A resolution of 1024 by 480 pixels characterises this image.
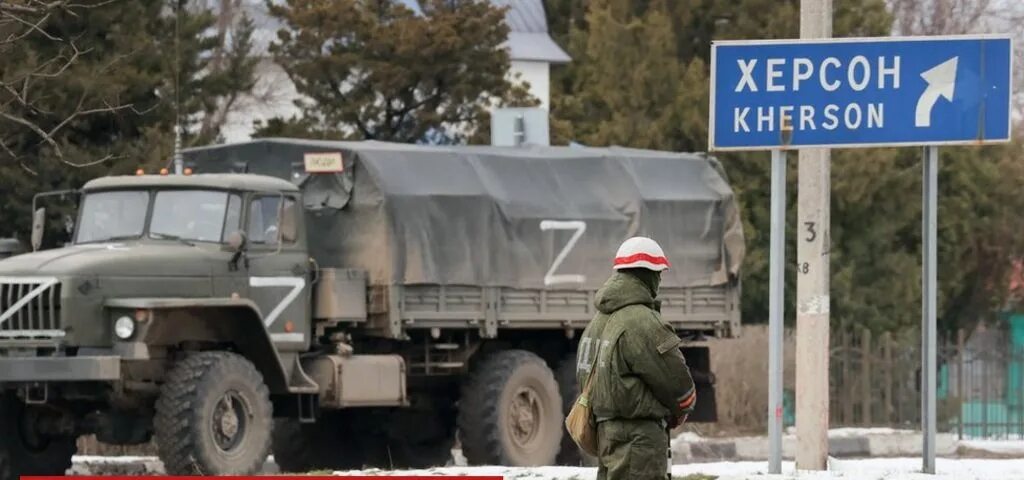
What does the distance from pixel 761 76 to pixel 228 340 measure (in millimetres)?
5762

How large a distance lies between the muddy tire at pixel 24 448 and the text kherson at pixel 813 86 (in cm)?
693

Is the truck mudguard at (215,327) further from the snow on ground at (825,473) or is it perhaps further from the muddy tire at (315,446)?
the muddy tire at (315,446)

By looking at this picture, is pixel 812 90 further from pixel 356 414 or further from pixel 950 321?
pixel 950 321

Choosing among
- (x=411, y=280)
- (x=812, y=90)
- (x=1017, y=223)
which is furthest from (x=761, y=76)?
(x=1017, y=223)

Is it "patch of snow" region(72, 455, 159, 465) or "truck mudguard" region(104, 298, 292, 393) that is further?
"patch of snow" region(72, 455, 159, 465)

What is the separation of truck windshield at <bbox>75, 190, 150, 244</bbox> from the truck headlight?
4.39 ft

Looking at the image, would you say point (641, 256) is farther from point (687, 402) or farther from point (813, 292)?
point (813, 292)

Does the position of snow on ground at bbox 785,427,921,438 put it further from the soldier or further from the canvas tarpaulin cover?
the soldier

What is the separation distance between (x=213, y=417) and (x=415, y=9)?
25.4 m

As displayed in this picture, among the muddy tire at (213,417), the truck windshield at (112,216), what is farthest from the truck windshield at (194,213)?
the muddy tire at (213,417)

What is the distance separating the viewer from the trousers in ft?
34.5

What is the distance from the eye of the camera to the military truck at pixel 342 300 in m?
18.6

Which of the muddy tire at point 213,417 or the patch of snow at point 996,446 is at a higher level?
the muddy tire at point 213,417

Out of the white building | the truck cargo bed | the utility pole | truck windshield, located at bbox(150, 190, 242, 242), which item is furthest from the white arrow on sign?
the white building
